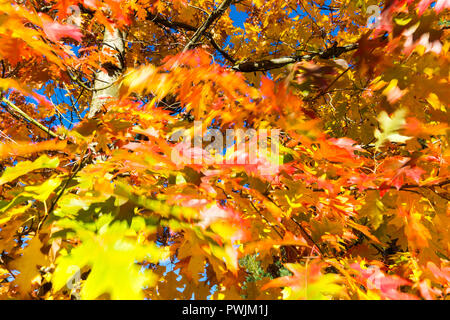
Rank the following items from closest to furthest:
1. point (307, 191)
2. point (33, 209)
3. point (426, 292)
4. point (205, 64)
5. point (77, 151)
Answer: point (426, 292) < point (33, 209) < point (77, 151) < point (205, 64) < point (307, 191)

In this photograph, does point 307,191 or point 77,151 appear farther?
point 307,191

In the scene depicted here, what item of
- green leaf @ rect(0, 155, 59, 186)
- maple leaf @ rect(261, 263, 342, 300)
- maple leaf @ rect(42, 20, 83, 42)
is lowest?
maple leaf @ rect(261, 263, 342, 300)

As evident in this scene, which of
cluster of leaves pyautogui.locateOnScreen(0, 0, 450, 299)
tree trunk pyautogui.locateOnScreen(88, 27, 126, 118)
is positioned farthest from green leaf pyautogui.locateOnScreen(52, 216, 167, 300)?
tree trunk pyautogui.locateOnScreen(88, 27, 126, 118)

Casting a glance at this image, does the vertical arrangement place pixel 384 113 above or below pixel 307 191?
above

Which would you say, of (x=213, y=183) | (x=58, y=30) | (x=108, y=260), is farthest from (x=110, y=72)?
(x=108, y=260)

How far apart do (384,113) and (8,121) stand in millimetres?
5032

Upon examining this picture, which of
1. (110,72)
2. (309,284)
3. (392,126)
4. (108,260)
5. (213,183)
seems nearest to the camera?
(108,260)

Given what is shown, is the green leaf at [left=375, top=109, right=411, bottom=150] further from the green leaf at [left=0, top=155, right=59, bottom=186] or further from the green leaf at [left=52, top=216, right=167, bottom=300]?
the green leaf at [left=0, top=155, right=59, bottom=186]

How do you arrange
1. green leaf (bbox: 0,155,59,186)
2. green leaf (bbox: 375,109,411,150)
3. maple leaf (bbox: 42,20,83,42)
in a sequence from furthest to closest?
1. maple leaf (bbox: 42,20,83,42)
2. green leaf (bbox: 375,109,411,150)
3. green leaf (bbox: 0,155,59,186)

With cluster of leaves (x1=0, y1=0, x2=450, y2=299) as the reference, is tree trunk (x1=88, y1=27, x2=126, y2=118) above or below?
above

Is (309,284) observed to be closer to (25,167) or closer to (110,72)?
(25,167)

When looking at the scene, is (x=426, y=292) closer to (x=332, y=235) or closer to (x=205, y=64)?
(x=332, y=235)

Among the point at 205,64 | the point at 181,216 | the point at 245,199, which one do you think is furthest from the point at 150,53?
the point at 181,216

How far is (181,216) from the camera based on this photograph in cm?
89
